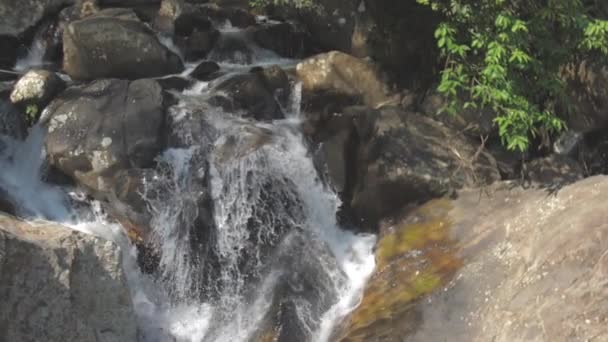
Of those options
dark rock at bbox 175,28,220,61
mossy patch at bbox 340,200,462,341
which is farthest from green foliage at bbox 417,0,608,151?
dark rock at bbox 175,28,220,61

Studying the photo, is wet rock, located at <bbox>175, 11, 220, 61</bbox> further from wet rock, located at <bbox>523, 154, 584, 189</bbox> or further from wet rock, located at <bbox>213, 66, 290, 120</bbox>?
wet rock, located at <bbox>523, 154, 584, 189</bbox>

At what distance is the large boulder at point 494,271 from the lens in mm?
5793

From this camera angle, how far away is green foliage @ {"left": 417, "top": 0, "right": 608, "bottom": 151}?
23.6 ft

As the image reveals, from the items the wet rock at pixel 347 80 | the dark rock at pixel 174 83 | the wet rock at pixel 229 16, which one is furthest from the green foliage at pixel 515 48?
the wet rock at pixel 229 16

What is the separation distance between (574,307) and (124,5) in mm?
12070

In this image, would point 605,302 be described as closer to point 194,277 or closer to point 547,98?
point 547,98

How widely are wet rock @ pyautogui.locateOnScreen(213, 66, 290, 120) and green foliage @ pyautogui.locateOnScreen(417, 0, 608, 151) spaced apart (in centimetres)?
365

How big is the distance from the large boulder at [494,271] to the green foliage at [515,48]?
97 cm

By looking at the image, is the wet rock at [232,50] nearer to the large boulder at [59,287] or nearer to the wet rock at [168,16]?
the wet rock at [168,16]

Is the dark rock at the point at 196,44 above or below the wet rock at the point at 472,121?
below

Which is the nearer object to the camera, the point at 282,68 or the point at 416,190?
the point at 416,190

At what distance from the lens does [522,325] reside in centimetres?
595

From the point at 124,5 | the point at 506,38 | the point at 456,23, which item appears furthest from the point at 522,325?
the point at 124,5

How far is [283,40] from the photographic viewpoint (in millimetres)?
13375
